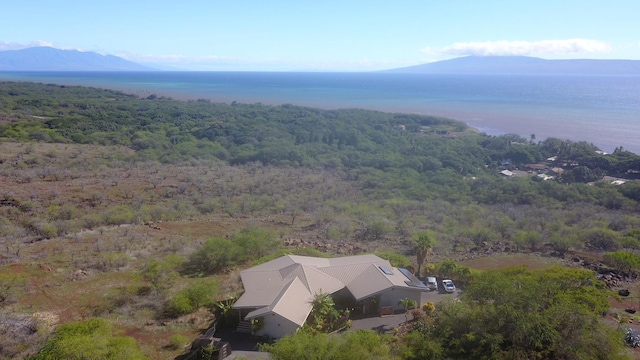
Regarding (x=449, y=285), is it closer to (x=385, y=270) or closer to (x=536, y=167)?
(x=385, y=270)

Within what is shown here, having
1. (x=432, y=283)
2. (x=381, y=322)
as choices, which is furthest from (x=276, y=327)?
(x=432, y=283)

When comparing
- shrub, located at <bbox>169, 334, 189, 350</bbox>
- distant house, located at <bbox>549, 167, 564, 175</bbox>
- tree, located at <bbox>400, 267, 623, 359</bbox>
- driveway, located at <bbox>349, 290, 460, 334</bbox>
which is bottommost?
distant house, located at <bbox>549, 167, 564, 175</bbox>

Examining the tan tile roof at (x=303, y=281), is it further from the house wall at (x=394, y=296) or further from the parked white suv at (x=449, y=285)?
the parked white suv at (x=449, y=285)

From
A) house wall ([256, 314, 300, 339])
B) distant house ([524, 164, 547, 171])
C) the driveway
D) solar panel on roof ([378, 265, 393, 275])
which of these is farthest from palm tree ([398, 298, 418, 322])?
distant house ([524, 164, 547, 171])

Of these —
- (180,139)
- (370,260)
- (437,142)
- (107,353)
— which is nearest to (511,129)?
(437,142)

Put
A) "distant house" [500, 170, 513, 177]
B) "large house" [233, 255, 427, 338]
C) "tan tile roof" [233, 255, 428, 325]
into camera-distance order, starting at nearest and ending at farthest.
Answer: "large house" [233, 255, 427, 338]
"tan tile roof" [233, 255, 428, 325]
"distant house" [500, 170, 513, 177]

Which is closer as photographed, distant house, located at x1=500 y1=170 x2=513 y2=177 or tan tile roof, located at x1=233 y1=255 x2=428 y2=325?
tan tile roof, located at x1=233 y1=255 x2=428 y2=325

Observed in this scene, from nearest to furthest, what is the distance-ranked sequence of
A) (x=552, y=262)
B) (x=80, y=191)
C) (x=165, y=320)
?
(x=165, y=320) → (x=552, y=262) → (x=80, y=191)

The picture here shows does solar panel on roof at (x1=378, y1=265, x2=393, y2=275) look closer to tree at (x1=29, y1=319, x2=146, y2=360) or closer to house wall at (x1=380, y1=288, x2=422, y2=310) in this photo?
house wall at (x1=380, y1=288, x2=422, y2=310)

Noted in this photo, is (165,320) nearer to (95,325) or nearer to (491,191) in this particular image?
(95,325)
